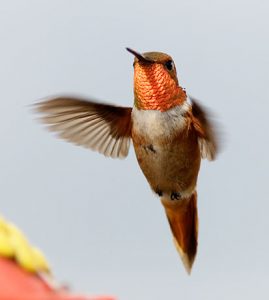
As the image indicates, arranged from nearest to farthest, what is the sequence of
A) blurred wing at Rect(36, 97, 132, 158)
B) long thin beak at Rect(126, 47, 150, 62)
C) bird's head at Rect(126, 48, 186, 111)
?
long thin beak at Rect(126, 47, 150, 62) < bird's head at Rect(126, 48, 186, 111) < blurred wing at Rect(36, 97, 132, 158)

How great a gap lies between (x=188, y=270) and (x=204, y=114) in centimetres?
158

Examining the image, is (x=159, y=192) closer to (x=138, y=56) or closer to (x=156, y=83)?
(x=156, y=83)

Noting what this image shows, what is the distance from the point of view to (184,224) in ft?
15.3

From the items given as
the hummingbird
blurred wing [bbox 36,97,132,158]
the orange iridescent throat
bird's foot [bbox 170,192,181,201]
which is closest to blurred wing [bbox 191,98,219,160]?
the hummingbird

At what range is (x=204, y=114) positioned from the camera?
12.0 feet

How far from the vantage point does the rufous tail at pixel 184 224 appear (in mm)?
4414

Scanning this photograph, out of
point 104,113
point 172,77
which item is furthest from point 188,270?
point 172,77

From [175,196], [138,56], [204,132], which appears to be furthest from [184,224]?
[138,56]

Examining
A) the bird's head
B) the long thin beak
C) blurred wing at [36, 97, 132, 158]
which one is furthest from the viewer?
blurred wing at [36, 97, 132, 158]

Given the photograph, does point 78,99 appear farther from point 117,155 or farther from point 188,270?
point 188,270

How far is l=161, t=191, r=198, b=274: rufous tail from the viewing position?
441cm

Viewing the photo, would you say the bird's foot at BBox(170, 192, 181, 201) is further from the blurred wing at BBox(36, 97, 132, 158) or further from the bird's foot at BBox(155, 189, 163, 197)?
the blurred wing at BBox(36, 97, 132, 158)

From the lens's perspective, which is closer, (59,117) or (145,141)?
(145,141)

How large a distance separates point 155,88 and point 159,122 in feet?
0.56
